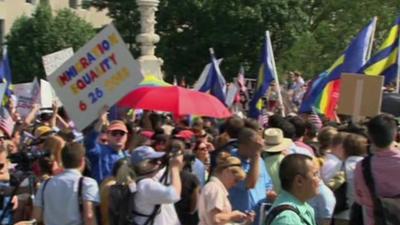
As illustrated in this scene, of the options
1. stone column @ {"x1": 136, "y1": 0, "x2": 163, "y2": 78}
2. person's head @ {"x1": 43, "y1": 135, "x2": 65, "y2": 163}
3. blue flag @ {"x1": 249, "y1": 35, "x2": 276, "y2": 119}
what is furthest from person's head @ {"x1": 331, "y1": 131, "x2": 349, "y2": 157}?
stone column @ {"x1": 136, "y1": 0, "x2": 163, "y2": 78}

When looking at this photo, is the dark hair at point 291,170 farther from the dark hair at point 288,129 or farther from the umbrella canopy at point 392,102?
the umbrella canopy at point 392,102

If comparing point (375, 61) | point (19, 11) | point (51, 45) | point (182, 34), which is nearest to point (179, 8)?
point (182, 34)

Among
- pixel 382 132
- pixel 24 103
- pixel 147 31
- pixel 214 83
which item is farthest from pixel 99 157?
pixel 147 31

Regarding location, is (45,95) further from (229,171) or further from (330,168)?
(229,171)

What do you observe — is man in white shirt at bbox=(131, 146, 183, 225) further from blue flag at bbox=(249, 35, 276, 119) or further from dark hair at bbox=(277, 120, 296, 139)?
blue flag at bbox=(249, 35, 276, 119)

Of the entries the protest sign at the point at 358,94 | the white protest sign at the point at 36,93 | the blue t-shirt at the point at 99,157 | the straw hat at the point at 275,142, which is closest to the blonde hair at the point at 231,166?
the straw hat at the point at 275,142

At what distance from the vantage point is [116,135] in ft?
26.7

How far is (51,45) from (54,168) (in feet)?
128

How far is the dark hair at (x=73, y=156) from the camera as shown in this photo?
6859 millimetres

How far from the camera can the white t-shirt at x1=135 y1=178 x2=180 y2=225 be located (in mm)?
6641

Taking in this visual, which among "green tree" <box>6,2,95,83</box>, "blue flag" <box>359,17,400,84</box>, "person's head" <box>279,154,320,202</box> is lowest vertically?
"green tree" <box>6,2,95,83</box>

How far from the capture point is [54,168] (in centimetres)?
779

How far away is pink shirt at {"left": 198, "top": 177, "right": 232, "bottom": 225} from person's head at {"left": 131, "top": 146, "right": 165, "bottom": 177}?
45 cm

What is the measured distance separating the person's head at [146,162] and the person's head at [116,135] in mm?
1184
